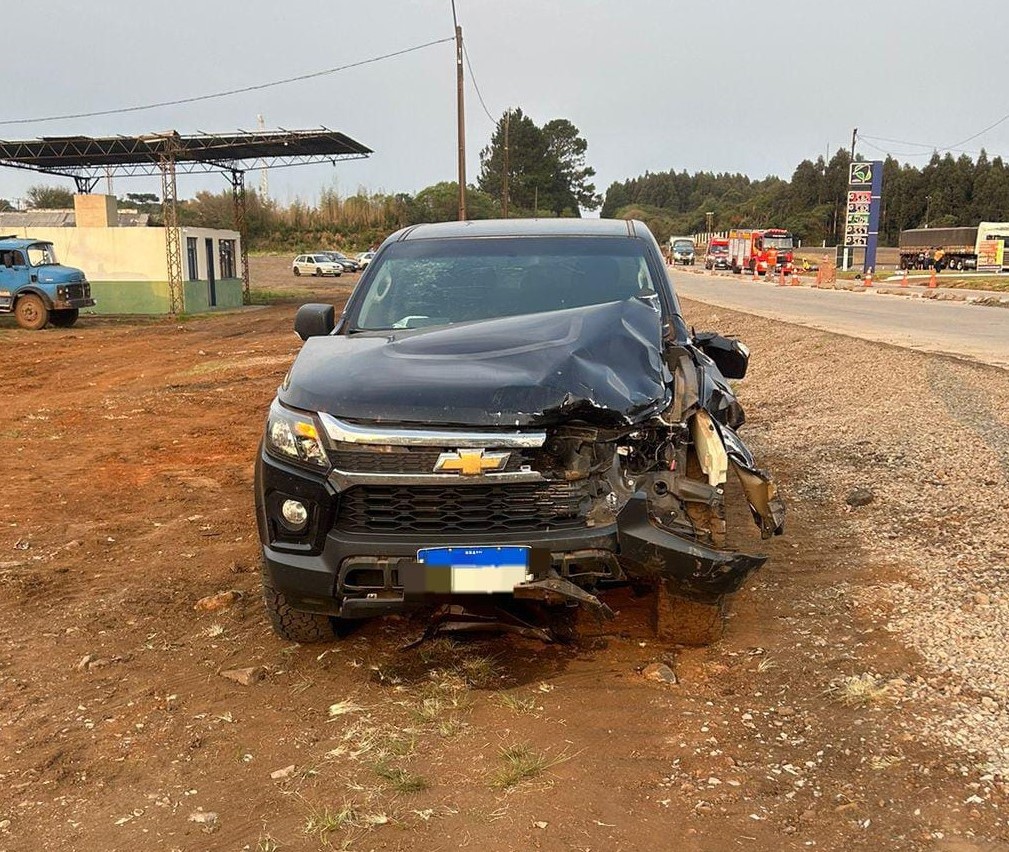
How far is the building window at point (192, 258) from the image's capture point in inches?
1202

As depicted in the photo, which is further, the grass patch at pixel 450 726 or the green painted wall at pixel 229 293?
the green painted wall at pixel 229 293

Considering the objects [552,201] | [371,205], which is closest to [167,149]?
[371,205]

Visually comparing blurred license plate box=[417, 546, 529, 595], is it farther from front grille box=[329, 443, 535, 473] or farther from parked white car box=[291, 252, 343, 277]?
parked white car box=[291, 252, 343, 277]

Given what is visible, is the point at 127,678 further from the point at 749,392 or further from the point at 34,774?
the point at 749,392

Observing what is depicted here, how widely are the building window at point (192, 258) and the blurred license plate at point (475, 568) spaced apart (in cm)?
2967

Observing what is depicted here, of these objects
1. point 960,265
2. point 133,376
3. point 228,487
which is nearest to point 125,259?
point 133,376

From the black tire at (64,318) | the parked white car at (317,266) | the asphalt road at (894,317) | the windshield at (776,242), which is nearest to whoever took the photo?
the asphalt road at (894,317)

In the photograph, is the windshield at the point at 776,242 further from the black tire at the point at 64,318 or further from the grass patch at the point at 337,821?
the grass patch at the point at 337,821

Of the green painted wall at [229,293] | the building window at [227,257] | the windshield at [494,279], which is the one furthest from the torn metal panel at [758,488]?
the building window at [227,257]

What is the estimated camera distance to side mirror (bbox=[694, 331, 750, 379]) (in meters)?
5.10

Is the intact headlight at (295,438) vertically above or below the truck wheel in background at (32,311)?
above

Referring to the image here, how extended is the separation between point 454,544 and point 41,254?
25.8 metres

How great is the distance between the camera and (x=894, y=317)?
1933 centimetres

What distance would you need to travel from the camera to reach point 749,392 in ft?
37.8
